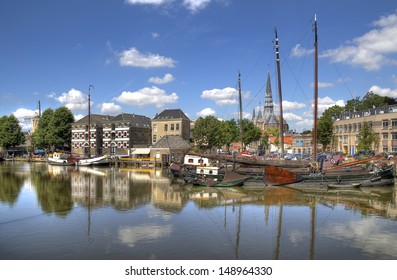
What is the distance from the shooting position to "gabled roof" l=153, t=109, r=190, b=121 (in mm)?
94375

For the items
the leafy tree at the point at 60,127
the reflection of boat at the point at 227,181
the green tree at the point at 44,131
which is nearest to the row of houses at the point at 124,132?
the leafy tree at the point at 60,127

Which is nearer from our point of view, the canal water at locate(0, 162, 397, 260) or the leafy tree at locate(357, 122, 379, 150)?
the canal water at locate(0, 162, 397, 260)

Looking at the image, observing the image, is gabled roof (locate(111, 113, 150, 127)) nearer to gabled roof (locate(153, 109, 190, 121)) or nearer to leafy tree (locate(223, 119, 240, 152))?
gabled roof (locate(153, 109, 190, 121))

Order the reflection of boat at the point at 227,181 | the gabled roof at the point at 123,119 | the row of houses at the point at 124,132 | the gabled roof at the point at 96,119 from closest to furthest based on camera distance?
1. the reflection of boat at the point at 227,181
2. the row of houses at the point at 124,132
3. the gabled roof at the point at 123,119
4. the gabled roof at the point at 96,119

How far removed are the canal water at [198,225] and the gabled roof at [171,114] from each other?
59.5 meters

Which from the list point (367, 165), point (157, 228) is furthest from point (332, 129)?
point (157, 228)

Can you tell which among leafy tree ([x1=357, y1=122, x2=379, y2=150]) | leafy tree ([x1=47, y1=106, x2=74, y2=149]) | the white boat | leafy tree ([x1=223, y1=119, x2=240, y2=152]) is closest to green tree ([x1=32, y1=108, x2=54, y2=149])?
leafy tree ([x1=47, y1=106, x2=74, y2=149])

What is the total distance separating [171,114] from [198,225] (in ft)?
247

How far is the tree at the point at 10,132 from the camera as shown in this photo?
102375 millimetres

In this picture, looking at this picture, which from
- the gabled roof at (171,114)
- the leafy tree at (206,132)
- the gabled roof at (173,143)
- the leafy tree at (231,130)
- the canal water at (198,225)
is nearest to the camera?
the canal water at (198,225)

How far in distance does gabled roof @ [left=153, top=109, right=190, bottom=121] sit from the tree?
43487 mm

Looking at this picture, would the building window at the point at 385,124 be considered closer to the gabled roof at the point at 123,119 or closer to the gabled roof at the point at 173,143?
the gabled roof at the point at 173,143

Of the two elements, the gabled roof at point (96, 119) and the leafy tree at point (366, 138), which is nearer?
the leafy tree at point (366, 138)
